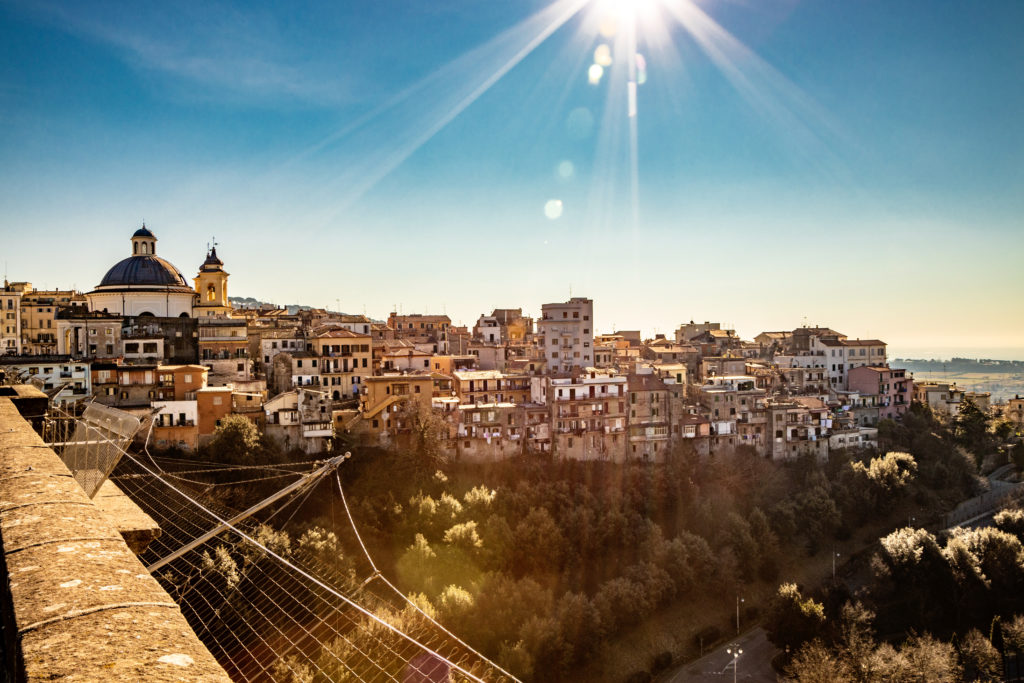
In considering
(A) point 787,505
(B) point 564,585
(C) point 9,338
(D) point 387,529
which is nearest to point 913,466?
(A) point 787,505

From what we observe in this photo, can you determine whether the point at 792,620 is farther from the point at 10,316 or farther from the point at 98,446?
the point at 10,316

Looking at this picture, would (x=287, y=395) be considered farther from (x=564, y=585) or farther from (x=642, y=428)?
(x=642, y=428)

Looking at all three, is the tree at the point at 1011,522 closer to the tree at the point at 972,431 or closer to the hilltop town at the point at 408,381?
the hilltop town at the point at 408,381

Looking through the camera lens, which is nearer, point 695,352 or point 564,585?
point 564,585

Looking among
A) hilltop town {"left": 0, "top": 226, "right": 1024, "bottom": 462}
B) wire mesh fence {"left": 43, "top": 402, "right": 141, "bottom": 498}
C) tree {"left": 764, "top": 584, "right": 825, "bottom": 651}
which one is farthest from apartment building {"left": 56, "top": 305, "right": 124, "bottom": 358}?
tree {"left": 764, "top": 584, "right": 825, "bottom": 651}

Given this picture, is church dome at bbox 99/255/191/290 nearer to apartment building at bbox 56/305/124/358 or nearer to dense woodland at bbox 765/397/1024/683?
apartment building at bbox 56/305/124/358

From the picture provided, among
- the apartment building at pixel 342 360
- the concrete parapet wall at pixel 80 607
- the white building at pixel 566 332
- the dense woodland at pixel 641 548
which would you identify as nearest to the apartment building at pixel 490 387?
the dense woodland at pixel 641 548

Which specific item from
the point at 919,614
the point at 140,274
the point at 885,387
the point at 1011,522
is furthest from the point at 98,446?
the point at 885,387

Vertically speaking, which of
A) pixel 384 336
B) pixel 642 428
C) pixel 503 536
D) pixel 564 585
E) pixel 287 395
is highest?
pixel 384 336
